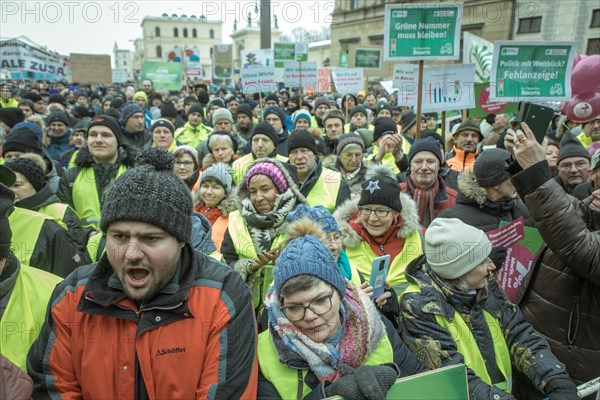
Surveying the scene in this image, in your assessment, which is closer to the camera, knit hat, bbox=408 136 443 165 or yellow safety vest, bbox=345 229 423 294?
yellow safety vest, bbox=345 229 423 294

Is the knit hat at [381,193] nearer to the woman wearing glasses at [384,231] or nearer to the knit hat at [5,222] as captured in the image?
the woman wearing glasses at [384,231]

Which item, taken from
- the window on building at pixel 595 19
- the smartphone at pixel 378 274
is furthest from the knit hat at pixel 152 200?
the window on building at pixel 595 19

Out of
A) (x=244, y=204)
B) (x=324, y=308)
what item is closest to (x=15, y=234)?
(x=244, y=204)

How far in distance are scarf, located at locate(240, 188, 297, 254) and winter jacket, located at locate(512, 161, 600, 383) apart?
1.56m

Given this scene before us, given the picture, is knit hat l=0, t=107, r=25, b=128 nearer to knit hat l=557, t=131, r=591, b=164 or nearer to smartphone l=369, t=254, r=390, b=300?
smartphone l=369, t=254, r=390, b=300

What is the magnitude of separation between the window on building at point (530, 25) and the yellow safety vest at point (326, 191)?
78.3ft

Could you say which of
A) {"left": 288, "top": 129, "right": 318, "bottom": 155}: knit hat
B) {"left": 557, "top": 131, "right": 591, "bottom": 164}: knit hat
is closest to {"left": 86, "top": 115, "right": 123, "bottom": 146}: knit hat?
{"left": 288, "top": 129, "right": 318, "bottom": 155}: knit hat

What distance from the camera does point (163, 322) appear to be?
1.52 m

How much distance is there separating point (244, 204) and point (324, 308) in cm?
152

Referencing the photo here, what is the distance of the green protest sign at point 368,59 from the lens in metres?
13.6

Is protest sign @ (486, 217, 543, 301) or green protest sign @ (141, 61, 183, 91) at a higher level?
green protest sign @ (141, 61, 183, 91)

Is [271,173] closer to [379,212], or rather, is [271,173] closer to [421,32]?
[379,212]

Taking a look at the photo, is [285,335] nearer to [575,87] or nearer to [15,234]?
[15,234]

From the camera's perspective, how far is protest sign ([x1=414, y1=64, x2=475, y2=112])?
536 centimetres
